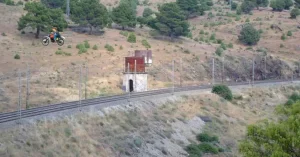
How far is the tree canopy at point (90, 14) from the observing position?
9481 centimetres

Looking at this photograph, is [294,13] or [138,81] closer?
[138,81]

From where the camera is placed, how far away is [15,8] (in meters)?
104

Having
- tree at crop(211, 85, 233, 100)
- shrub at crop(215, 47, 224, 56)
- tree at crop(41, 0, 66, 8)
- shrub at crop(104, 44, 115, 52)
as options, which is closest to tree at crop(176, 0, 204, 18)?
tree at crop(41, 0, 66, 8)

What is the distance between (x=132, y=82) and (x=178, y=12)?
40427 mm

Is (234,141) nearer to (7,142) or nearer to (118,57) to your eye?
(7,142)

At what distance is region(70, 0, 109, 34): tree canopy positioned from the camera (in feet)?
311

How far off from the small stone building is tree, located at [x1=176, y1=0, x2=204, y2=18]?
70.1 m

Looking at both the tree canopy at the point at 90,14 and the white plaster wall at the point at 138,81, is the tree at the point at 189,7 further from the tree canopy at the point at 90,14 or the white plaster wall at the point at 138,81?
the white plaster wall at the point at 138,81

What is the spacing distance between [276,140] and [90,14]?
6918cm

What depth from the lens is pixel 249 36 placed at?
122 metres

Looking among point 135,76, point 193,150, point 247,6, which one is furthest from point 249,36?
point 193,150

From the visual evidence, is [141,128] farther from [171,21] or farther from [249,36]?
[249,36]

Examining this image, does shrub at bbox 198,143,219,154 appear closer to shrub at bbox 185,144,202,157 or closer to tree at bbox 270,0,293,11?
shrub at bbox 185,144,202,157

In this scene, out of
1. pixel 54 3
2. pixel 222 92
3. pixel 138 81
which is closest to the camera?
pixel 138 81
